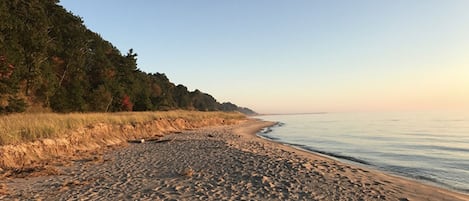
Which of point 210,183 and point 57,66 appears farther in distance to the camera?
point 57,66

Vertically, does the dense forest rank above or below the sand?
above

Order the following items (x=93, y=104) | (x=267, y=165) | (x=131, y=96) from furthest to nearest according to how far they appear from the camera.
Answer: (x=131, y=96) → (x=93, y=104) → (x=267, y=165)

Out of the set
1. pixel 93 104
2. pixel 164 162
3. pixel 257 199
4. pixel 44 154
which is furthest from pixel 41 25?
pixel 257 199

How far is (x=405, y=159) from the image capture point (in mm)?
19297

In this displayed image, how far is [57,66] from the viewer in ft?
120

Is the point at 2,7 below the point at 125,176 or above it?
above

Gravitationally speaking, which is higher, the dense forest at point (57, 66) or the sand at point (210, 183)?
the dense forest at point (57, 66)

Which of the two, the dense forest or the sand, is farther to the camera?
the dense forest

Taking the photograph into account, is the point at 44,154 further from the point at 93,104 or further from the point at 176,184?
the point at 93,104

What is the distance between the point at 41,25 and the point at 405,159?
106 feet

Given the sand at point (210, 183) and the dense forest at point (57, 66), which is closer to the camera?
the sand at point (210, 183)

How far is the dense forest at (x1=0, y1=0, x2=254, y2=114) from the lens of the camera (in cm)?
2411

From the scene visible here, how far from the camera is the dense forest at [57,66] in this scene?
24109 millimetres

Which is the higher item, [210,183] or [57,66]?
[57,66]
